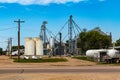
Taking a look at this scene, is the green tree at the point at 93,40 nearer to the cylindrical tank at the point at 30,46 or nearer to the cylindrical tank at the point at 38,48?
the cylindrical tank at the point at 38,48


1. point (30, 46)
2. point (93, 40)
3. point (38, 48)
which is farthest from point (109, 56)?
point (93, 40)

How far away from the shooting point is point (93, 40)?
461ft

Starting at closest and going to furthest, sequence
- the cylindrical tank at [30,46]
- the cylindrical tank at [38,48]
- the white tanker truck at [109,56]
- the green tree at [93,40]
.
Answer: the white tanker truck at [109,56] < the cylindrical tank at [30,46] < the cylindrical tank at [38,48] < the green tree at [93,40]

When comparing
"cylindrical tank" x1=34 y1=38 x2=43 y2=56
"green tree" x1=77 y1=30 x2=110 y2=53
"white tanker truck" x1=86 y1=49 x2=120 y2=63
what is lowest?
"white tanker truck" x1=86 y1=49 x2=120 y2=63

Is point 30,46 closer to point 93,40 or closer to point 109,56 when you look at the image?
point 109,56

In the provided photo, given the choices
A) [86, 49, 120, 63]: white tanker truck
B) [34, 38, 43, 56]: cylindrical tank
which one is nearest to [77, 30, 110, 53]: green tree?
[34, 38, 43, 56]: cylindrical tank

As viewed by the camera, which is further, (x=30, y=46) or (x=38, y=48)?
(x=38, y=48)

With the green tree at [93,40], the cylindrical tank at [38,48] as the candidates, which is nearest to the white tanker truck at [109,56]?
the cylindrical tank at [38,48]

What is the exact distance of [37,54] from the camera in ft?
327

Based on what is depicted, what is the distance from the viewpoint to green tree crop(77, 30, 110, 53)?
140 meters

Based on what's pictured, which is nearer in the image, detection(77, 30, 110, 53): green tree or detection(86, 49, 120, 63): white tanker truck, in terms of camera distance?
detection(86, 49, 120, 63): white tanker truck

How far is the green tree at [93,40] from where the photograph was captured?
140 metres

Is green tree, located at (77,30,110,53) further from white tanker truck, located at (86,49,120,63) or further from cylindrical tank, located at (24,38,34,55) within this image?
white tanker truck, located at (86,49,120,63)

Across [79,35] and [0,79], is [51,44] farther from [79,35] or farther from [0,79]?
[0,79]
